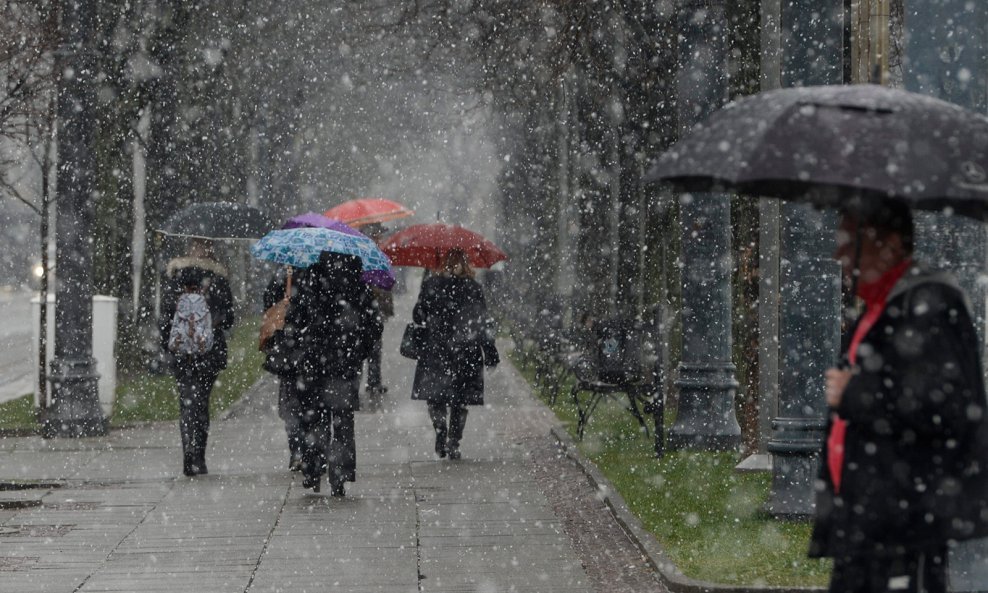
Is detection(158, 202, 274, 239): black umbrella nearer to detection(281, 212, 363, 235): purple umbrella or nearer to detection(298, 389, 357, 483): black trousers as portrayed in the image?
detection(281, 212, 363, 235): purple umbrella

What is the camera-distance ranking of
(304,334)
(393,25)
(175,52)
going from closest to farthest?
1. (304,334)
2. (393,25)
3. (175,52)

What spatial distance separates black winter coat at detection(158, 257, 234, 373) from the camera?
39.4ft

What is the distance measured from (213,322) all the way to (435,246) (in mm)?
2482

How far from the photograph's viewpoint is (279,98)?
36.0 meters

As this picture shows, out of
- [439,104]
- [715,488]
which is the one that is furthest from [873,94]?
[439,104]

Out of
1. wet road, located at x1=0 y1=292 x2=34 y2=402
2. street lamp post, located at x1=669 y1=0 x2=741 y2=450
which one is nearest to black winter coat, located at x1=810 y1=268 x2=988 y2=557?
street lamp post, located at x1=669 y1=0 x2=741 y2=450

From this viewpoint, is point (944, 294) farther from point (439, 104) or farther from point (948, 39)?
point (439, 104)

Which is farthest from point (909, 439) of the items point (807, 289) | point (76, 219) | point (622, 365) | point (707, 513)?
point (76, 219)

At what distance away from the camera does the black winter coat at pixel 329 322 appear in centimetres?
1110

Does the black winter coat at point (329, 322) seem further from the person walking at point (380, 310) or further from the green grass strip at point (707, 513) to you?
the person walking at point (380, 310)

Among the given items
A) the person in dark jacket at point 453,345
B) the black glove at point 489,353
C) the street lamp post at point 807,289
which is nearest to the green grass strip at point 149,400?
the person in dark jacket at point 453,345

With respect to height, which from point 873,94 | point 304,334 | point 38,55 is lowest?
point 304,334

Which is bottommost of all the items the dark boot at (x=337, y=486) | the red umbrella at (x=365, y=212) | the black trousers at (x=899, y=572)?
the dark boot at (x=337, y=486)

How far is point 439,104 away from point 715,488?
113 ft
